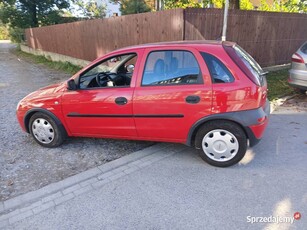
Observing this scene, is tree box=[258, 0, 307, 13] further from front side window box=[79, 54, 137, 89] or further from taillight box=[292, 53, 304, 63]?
front side window box=[79, 54, 137, 89]

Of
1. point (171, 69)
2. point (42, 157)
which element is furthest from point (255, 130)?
point (42, 157)

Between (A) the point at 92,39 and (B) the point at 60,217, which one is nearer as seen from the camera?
(B) the point at 60,217

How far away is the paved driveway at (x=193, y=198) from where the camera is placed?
8.63 ft

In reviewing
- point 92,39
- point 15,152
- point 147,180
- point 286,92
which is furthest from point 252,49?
point 15,152

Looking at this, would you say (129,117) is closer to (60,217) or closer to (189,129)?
(189,129)

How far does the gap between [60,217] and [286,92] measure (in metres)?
6.34

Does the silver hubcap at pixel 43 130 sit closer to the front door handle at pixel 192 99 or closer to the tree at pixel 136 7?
the front door handle at pixel 192 99

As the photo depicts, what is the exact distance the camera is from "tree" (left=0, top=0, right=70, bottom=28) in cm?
2562

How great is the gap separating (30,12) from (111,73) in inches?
1044

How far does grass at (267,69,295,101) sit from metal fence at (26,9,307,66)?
0.66 meters

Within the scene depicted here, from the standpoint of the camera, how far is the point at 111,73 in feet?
14.7

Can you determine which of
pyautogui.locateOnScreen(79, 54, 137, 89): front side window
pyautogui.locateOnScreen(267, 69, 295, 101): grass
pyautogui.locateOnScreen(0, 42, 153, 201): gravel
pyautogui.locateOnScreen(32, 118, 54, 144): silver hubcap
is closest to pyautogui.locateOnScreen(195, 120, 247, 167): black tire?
pyautogui.locateOnScreen(0, 42, 153, 201): gravel

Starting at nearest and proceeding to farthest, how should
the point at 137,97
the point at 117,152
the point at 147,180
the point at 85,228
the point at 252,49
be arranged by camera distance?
the point at 85,228
the point at 147,180
the point at 137,97
the point at 117,152
the point at 252,49

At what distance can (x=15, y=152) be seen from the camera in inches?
167
